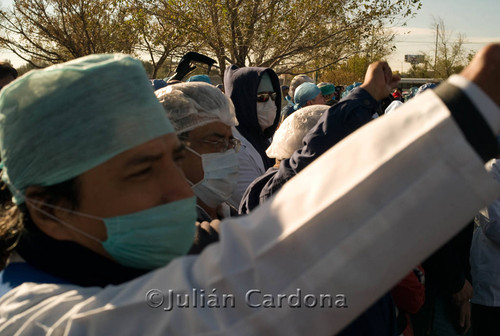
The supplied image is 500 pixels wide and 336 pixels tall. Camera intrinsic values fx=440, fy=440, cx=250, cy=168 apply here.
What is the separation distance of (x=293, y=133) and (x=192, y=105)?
0.70 meters

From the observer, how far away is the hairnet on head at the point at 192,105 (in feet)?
7.76

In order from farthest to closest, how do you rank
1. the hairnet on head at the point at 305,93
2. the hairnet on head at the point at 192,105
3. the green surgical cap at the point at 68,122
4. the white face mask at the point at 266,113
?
the hairnet on head at the point at 305,93, the white face mask at the point at 266,113, the hairnet on head at the point at 192,105, the green surgical cap at the point at 68,122

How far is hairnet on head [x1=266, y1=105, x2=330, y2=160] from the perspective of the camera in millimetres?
2763

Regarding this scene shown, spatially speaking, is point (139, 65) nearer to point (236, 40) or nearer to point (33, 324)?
point (33, 324)

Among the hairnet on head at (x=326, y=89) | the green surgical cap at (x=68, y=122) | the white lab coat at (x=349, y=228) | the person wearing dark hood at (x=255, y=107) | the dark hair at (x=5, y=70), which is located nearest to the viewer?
the white lab coat at (x=349, y=228)

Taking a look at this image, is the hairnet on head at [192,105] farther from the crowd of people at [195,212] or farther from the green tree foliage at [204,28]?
the green tree foliage at [204,28]

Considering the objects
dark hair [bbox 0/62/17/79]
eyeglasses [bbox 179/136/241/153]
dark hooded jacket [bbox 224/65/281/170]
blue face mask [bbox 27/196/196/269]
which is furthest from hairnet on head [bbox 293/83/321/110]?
blue face mask [bbox 27/196/196/269]

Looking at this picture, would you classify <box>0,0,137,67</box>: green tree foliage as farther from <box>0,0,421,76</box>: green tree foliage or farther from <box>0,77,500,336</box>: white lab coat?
<box>0,77,500,336</box>: white lab coat

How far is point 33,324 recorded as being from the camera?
3.25 ft

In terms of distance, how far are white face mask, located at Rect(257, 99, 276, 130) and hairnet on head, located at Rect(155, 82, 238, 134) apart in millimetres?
1575

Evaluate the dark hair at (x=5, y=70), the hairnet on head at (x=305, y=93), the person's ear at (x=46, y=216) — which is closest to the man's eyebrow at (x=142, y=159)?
the person's ear at (x=46, y=216)

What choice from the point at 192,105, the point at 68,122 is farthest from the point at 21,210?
the point at 192,105

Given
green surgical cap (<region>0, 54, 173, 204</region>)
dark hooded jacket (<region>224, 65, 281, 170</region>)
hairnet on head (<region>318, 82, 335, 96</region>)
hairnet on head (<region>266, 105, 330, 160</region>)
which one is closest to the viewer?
green surgical cap (<region>0, 54, 173, 204</region>)

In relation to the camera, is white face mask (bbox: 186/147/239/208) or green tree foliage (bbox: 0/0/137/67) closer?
A: white face mask (bbox: 186/147/239/208)
